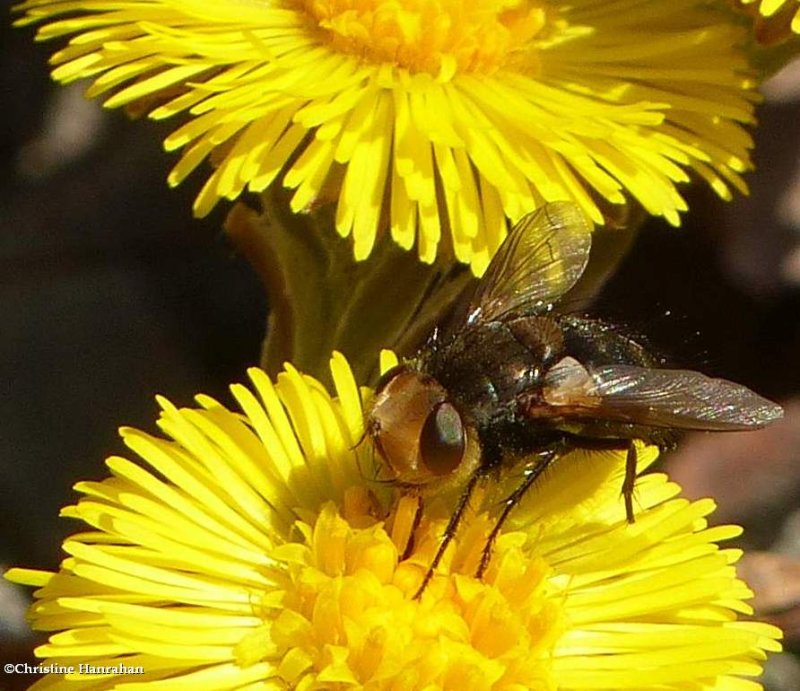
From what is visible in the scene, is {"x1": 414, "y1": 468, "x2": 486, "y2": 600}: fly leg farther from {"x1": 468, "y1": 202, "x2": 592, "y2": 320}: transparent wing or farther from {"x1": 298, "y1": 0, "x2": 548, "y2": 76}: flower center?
{"x1": 298, "y1": 0, "x2": 548, "y2": 76}: flower center

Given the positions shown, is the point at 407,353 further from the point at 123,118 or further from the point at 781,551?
the point at 123,118

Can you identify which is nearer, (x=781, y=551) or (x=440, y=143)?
(x=440, y=143)

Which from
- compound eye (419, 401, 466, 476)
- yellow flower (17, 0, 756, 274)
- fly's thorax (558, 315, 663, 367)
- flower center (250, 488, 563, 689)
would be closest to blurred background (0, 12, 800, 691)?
yellow flower (17, 0, 756, 274)

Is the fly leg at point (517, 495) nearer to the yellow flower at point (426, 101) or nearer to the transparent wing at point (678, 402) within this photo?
the transparent wing at point (678, 402)

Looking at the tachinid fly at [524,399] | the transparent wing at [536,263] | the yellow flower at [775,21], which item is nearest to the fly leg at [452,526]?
the tachinid fly at [524,399]

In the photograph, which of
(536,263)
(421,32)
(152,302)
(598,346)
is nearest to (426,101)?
(421,32)

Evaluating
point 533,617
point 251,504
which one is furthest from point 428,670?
point 251,504
